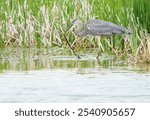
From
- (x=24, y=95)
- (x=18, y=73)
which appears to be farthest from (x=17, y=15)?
(x=24, y=95)

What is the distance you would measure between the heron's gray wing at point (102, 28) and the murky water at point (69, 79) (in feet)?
1.30

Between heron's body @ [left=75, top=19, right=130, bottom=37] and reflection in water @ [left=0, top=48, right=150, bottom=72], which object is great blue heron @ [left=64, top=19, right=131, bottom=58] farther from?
reflection in water @ [left=0, top=48, right=150, bottom=72]

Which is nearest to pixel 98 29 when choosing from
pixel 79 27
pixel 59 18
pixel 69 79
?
pixel 79 27

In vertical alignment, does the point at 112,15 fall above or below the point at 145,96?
above

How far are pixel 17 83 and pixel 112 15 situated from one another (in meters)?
3.57

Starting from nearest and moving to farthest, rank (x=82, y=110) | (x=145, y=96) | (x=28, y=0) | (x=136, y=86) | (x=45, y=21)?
(x=82, y=110), (x=145, y=96), (x=136, y=86), (x=45, y=21), (x=28, y=0)

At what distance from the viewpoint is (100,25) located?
11500mm

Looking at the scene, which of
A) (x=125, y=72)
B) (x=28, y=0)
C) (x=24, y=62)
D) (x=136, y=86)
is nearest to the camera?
(x=136, y=86)

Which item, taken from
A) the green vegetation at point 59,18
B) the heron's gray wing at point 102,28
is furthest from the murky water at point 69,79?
the green vegetation at point 59,18

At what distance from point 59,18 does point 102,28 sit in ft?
5.12

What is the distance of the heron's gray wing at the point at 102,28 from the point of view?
1114 centimetres

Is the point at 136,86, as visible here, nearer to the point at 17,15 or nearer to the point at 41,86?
the point at 41,86

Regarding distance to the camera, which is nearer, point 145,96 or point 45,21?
point 145,96

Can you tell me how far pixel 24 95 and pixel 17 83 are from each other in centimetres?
78
